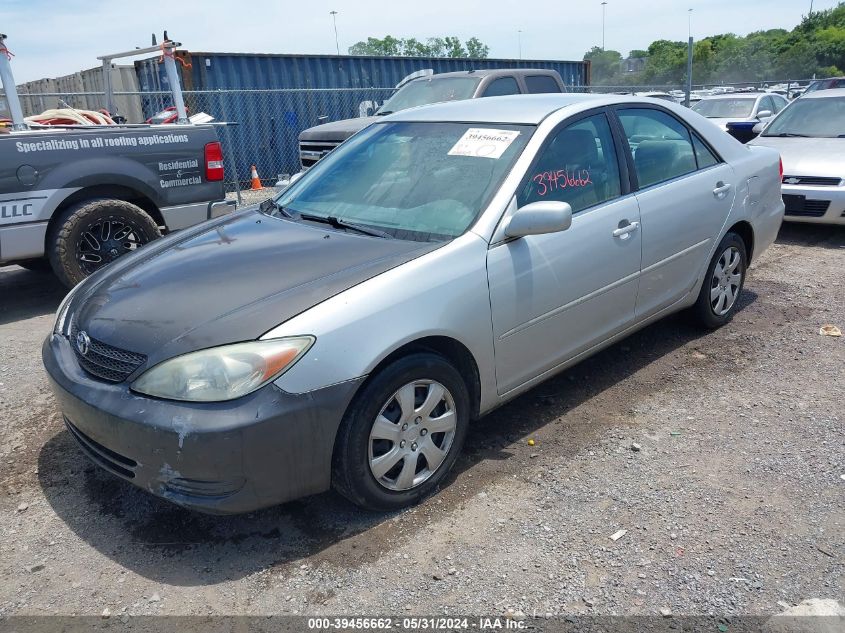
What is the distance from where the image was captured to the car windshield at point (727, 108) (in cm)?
1355

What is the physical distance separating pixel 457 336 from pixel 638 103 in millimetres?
2265

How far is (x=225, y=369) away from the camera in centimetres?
260

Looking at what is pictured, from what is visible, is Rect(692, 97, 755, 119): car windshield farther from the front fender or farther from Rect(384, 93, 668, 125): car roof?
the front fender

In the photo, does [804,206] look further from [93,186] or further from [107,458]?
[107,458]

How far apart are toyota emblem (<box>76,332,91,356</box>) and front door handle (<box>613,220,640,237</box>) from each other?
2.67m

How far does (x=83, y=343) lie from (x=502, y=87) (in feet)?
24.9

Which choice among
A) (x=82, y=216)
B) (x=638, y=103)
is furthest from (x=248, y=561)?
(x=82, y=216)

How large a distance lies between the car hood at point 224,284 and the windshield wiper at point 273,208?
280 millimetres

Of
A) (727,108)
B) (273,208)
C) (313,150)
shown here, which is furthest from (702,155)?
(727,108)

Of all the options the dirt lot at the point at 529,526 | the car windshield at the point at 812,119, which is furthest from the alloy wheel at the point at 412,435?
the car windshield at the point at 812,119

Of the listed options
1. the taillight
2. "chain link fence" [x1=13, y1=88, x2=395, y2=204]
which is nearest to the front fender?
the taillight

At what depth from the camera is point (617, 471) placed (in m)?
3.40

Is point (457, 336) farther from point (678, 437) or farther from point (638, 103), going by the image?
point (638, 103)

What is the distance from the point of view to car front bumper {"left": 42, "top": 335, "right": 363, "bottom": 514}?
255cm
